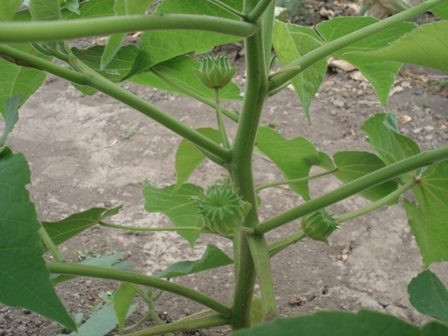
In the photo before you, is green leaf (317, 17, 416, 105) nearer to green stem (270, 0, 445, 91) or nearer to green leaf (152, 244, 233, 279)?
green stem (270, 0, 445, 91)

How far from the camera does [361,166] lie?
3.06ft

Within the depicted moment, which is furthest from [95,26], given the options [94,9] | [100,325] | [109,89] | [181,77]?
[100,325]

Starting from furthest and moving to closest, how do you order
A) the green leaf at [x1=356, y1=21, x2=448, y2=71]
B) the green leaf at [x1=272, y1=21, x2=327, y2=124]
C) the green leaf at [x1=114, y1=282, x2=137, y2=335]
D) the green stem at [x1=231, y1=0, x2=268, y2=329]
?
the green leaf at [x1=114, y1=282, x2=137, y2=335] → the green leaf at [x1=272, y1=21, x2=327, y2=124] → the green stem at [x1=231, y1=0, x2=268, y2=329] → the green leaf at [x1=356, y1=21, x2=448, y2=71]

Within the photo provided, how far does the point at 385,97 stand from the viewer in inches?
33.7

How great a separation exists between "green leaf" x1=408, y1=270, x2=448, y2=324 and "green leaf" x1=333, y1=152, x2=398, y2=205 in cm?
29

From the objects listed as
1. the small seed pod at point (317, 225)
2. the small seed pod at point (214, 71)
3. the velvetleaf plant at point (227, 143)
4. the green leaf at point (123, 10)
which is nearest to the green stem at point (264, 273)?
the velvetleaf plant at point (227, 143)

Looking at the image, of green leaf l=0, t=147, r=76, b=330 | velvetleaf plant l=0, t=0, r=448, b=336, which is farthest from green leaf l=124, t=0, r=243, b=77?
green leaf l=0, t=147, r=76, b=330

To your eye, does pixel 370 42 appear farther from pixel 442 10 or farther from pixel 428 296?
pixel 428 296

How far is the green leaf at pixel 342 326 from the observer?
0.30 meters

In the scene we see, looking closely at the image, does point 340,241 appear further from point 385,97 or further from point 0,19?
point 0,19

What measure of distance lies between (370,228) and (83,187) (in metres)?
1.14

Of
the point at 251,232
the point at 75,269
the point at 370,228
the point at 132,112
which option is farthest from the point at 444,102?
the point at 75,269

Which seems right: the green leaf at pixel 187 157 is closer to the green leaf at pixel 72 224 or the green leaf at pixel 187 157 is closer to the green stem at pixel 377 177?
the green leaf at pixel 72 224

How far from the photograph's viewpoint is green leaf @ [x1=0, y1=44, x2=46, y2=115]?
0.79 metres
